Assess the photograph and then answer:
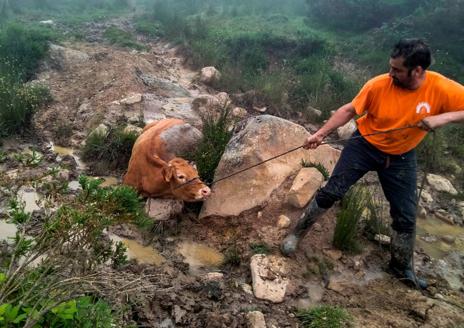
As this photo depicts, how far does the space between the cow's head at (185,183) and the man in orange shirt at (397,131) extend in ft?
3.48

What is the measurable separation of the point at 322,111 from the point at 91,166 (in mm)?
5137

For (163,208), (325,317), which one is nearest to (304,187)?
(163,208)

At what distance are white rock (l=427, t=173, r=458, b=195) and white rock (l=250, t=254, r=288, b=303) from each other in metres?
3.76

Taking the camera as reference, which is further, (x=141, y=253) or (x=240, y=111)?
(x=240, y=111)

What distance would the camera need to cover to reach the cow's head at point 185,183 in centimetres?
450

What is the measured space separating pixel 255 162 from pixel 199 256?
52.8 inches

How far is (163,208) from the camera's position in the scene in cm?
478

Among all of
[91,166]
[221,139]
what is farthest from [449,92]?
[91,166]

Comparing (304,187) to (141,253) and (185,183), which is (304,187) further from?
(141,253)

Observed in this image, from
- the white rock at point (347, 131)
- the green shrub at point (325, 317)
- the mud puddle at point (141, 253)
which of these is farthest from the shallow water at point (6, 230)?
the white rock at point (347, 131)

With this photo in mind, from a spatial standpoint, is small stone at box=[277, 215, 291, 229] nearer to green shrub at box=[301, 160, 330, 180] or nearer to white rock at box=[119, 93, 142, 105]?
green shrub at box=[301, 160, 330, 180]

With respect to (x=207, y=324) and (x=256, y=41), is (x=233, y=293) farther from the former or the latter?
(x=256, y=41)

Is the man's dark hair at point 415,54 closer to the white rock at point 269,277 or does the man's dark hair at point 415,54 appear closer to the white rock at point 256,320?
the white rock at point 269,277

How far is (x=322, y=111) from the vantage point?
29.2ft
